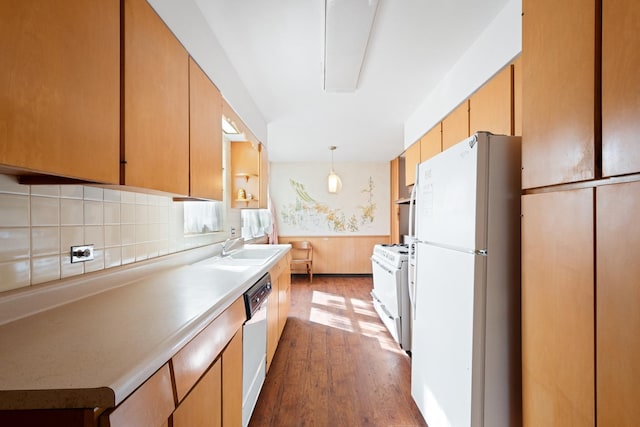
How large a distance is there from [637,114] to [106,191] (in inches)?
74.1

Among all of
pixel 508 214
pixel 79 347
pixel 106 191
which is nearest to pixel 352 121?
pixel 508 214

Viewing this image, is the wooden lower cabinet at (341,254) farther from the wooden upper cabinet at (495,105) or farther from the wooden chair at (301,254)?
the wooden upper cabinet at (495,105)

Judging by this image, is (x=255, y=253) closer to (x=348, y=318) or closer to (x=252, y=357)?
(x=252, y=357)

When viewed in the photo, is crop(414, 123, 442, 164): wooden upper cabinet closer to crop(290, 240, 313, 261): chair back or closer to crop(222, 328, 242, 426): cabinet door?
crop(222, 328, 242, 426): cabinet door

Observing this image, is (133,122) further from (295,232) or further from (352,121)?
(295,232)

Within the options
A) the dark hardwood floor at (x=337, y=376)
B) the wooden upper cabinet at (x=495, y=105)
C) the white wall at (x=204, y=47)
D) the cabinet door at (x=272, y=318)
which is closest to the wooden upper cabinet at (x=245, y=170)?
the white wall at (x=204, y=47)

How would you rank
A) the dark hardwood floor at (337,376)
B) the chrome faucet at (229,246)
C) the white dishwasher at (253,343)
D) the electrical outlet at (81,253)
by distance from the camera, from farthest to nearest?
the chrome faucet at (229,246) → the dark hardwood floor at (337,376) → the white dishwasher at (253,343) → the electrical outlet at (81,253)

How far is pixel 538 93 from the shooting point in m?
1.04

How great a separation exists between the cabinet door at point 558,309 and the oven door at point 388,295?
162cm

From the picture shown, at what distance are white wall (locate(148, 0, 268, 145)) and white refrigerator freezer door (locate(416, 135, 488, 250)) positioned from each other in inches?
57.1

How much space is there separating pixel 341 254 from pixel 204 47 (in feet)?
15.9

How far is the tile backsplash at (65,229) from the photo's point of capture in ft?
3.01

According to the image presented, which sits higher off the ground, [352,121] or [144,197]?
[352,121]

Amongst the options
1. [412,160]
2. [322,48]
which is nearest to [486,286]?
[322,48]
